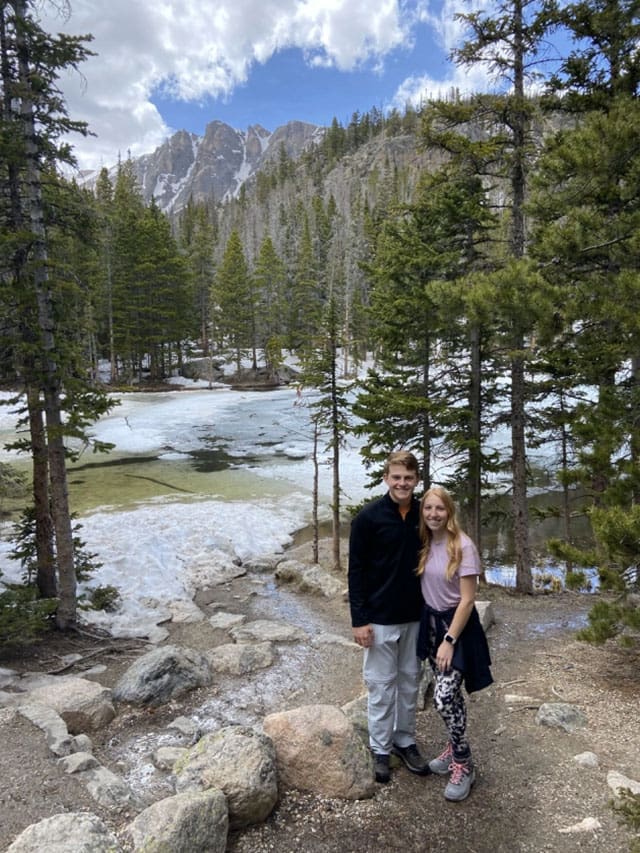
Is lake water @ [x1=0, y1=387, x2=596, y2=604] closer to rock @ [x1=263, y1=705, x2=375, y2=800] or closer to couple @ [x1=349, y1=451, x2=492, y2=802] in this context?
rock @ [x1=263, y1=705, x2=375, y2=800]

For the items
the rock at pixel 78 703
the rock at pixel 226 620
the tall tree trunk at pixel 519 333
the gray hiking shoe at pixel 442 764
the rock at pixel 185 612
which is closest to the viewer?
the gray hiking shoe at pixel 442 764

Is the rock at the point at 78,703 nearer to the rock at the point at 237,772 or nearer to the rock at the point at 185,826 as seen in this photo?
the rock at the point at 237,772

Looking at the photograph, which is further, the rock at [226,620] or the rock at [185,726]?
the rock at [226,620]

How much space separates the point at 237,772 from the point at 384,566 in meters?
1.76

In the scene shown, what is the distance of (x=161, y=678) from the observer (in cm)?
669

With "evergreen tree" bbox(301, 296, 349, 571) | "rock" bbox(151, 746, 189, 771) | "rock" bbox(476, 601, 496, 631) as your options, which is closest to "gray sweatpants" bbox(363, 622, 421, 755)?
"rock" bbox(151, 746, 189, 771)

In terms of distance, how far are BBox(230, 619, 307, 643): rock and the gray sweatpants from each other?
5839 mm

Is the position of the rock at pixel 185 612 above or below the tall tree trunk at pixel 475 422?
below

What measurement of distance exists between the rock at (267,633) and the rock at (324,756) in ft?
18.5

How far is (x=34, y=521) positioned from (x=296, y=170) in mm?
133664

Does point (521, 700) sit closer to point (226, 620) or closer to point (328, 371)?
point (226, 620)

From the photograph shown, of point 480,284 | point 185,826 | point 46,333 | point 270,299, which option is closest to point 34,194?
point 46,333

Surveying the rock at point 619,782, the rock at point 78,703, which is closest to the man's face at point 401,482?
the rock at point 619,782

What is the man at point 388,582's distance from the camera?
374 cm
